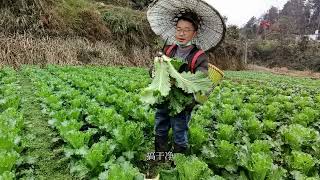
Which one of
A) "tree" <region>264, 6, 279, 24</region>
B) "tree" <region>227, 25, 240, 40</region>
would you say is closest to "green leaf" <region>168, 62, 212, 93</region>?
"tree" <region>227, 25, 240, 40</region>

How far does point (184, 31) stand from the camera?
3586 mm

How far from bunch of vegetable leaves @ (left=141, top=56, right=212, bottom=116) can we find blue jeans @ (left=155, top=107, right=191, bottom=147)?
455 millimetres

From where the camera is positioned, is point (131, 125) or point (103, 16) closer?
point (131, 125)

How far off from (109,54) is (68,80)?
36.8 feet

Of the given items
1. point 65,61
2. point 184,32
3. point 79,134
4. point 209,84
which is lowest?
point 65,61

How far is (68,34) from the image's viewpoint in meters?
21.0

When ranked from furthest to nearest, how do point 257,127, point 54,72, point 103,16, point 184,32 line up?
point 103,16 → point 54,72 → point 257,127 → point 184,32

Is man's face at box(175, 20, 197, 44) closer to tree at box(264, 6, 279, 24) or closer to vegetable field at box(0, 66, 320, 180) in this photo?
vegetable field at box(0, 66, 320, 180)

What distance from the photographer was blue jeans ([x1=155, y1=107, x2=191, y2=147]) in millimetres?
3732

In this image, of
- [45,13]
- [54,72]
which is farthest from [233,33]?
[54,72]

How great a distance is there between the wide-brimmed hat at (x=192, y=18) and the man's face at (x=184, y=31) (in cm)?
9

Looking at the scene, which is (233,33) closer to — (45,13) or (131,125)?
(45,13)

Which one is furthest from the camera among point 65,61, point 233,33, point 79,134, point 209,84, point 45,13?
point 233,33

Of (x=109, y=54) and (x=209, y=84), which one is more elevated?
(x=209, y=84)
